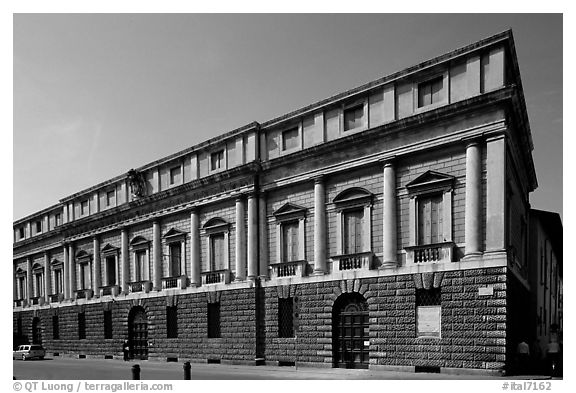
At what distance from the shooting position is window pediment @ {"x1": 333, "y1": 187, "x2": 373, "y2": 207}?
24.1 m

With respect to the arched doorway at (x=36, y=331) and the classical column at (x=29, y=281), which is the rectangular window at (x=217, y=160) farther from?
the classical column at (x=29, y=281)

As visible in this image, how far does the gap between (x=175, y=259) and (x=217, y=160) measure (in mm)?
6902

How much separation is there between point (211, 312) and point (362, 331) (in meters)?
10.0

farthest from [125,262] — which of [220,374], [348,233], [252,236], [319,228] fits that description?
[348,233]

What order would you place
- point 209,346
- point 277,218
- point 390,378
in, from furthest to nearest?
1. point 209,346
2. point 277,218
3. point 390,378

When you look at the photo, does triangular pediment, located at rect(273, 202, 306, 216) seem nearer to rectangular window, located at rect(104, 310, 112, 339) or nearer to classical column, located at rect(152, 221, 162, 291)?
classical column, located at rect(152, 221, 162, 291)

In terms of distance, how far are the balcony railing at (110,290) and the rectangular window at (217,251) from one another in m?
9.58

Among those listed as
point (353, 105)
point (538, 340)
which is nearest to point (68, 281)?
point (353, 105)

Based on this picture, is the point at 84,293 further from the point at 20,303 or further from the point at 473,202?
the point at 473,202

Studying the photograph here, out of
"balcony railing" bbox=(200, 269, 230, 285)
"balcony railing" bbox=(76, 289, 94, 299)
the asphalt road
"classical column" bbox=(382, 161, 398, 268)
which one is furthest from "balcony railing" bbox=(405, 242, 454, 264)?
"balcony railing" bbox=(76, 289, 94, 299)

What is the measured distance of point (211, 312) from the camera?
30500 millimetres

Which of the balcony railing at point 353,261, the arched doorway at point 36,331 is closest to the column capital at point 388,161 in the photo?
the balcony railing at point 353,261

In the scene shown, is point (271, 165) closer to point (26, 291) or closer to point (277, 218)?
point (277, 218)

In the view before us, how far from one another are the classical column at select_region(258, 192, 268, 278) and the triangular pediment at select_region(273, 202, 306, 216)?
0.86 meters
